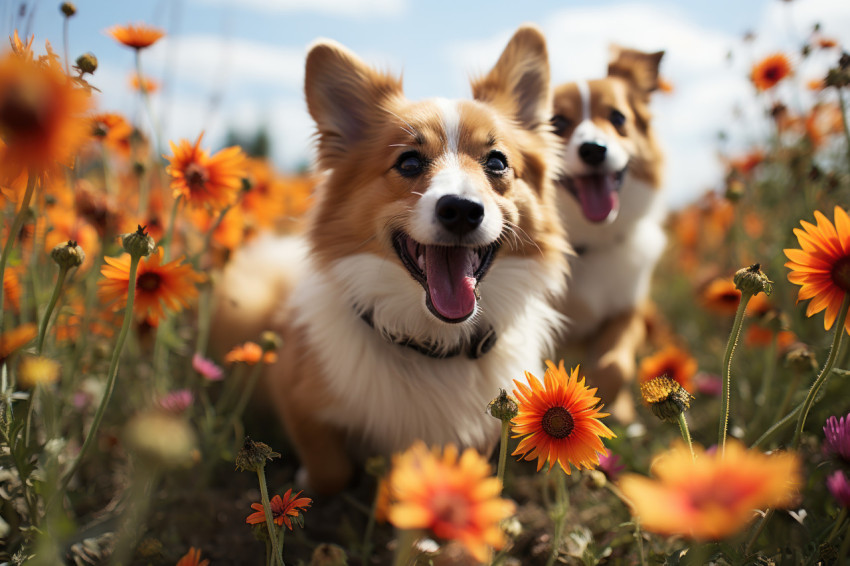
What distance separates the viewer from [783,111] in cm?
307

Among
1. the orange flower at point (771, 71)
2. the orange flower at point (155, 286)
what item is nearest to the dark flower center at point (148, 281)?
the orange flower at point (155, 286)

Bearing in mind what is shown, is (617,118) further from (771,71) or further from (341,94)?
(341,94)

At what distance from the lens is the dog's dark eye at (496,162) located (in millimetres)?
2197

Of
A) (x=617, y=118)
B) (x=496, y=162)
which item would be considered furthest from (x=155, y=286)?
(x=617, y=118)

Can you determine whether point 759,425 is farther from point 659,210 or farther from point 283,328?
point 283,328

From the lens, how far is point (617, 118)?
2975mm

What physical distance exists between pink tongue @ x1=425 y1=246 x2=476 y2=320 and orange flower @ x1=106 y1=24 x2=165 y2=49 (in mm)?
1341

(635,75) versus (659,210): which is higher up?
(635,75)

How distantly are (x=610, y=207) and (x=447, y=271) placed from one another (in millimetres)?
1259

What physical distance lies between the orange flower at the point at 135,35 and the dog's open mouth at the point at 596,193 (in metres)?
2.03

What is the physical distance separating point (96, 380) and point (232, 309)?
2.78 ft

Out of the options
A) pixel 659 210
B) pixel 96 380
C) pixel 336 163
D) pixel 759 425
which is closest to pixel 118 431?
pixel 96 380

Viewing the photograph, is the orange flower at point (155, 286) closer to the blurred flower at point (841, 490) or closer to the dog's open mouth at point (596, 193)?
the blurred flower at point (841, 490)

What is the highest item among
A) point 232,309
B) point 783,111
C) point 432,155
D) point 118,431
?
point 783,111
